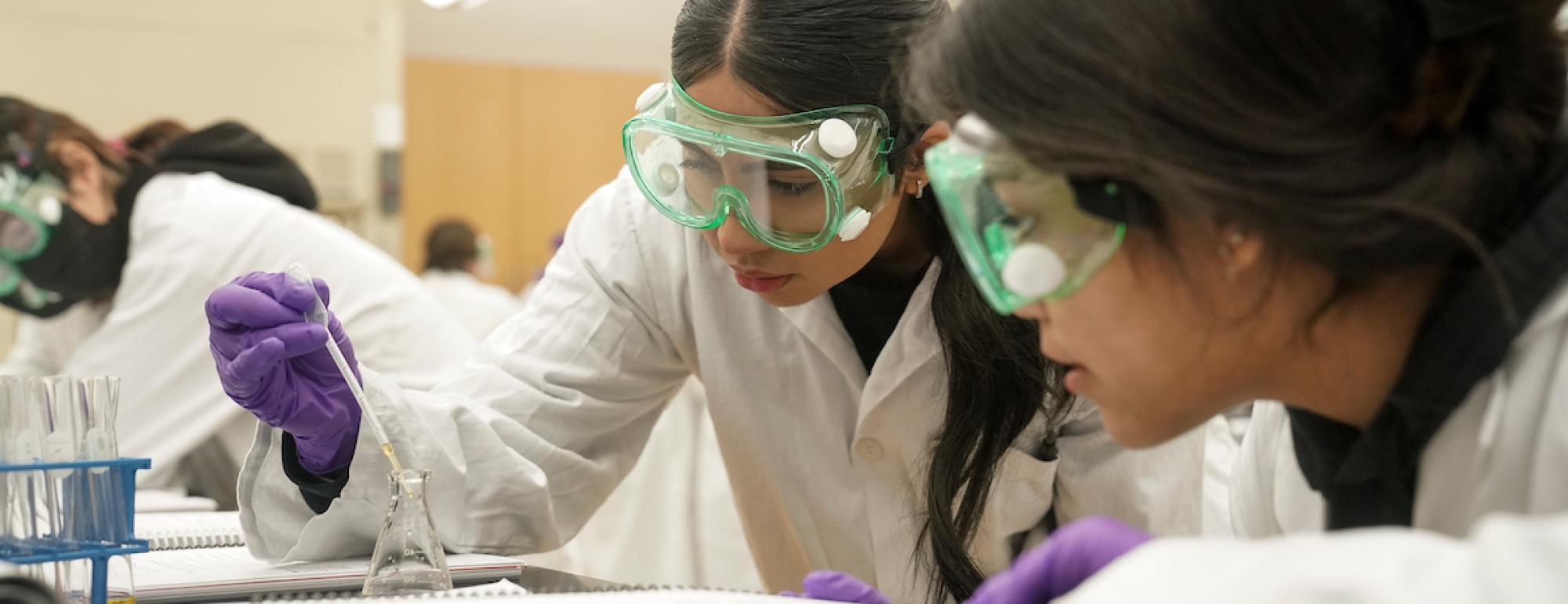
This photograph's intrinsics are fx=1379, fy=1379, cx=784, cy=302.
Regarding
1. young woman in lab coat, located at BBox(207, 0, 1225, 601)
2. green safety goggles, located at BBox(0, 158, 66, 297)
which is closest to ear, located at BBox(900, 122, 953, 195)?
young woman in lab coat, located at BBox(207, 0, 1225, 601)

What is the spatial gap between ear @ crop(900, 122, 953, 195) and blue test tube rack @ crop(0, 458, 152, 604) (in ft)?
2.66

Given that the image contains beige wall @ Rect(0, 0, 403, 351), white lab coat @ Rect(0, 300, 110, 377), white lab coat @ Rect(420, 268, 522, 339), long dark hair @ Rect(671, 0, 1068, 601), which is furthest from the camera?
beige wall @ Rect(0, 0, 403, 351)

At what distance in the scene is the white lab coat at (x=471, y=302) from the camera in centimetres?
555

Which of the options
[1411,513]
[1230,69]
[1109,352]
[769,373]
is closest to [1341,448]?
[1411,513]

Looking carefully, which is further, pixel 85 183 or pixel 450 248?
pixel 450 248

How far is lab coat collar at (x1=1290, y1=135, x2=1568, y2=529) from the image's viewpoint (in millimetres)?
870

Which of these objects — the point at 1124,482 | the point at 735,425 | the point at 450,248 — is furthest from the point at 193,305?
the point at 450,248

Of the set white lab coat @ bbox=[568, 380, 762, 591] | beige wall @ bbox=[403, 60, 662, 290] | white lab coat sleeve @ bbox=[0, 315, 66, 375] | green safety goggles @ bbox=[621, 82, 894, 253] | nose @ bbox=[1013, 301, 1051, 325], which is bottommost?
beige wall @ bbox=[403, 60, 662, 290]

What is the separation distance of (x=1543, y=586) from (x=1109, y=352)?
1.26 feet

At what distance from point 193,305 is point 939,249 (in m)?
1.77

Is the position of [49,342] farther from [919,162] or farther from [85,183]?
[919,162]

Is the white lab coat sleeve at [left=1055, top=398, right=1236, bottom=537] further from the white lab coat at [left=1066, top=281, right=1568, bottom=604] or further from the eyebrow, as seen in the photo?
the white lab coat at [left=1066, top=281, right=1568, bottom=604]

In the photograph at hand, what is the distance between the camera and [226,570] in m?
1.36

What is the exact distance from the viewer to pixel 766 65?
1443 mm
